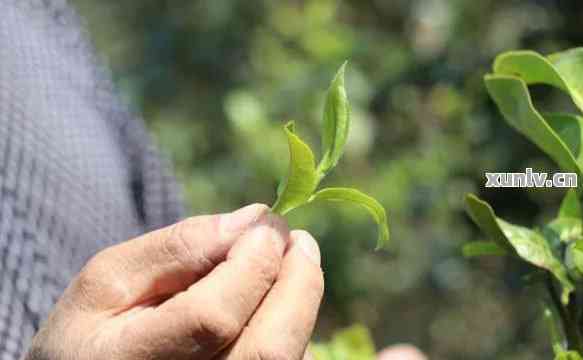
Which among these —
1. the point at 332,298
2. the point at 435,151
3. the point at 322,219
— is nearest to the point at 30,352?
the point at 435,151

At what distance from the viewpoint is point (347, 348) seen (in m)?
0.68

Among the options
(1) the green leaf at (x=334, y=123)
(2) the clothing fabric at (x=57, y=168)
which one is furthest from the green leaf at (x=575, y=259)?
(2) the clothing fabric at (x=57, y=168)

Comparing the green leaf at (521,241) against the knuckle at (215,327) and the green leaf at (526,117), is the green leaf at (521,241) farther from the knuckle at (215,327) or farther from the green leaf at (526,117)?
the knuckle at (215,327)

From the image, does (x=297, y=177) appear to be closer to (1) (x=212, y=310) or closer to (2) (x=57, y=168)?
(1) (x=212, y=310)

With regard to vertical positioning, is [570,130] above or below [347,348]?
above

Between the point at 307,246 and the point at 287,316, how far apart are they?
0.16 ft

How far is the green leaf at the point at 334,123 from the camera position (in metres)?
0.43

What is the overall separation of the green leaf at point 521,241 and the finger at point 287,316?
96mm

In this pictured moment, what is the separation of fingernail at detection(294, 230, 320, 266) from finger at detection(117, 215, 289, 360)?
24 mm

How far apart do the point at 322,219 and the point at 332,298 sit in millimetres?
305

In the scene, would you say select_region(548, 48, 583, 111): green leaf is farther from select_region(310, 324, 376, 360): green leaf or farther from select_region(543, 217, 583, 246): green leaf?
select_region(310, 324, 376, 360): green leaf

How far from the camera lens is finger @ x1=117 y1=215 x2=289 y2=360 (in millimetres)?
392

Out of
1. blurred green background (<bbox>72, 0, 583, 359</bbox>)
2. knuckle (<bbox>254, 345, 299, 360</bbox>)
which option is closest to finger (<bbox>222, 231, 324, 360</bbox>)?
knuckle (<bbox>254, 345, 299, 360</bbox>)

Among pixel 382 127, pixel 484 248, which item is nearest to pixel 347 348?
pixel 484 248
